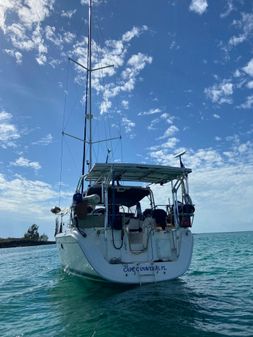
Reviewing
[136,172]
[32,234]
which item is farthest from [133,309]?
[32,234]

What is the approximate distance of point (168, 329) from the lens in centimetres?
687

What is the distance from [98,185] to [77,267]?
2.94 m

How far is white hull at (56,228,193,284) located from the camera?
34.8ft

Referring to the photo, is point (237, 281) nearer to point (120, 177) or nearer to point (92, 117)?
point (120, 177)

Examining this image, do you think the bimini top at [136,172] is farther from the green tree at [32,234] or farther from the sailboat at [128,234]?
the green tree at [32,234]

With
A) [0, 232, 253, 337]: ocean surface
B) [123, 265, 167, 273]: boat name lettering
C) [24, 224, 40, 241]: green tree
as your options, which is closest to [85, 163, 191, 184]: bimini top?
[123, 265, 167, 273]: boat name lettering

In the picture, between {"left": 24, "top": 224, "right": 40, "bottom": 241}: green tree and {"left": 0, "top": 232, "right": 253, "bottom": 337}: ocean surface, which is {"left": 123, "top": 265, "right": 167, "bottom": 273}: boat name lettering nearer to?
{"left": 0, "top": 232, "right": 253, "bottom": 337}: ocean surface

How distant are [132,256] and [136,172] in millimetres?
2971

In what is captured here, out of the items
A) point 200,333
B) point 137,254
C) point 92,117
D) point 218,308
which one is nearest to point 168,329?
point 200,333

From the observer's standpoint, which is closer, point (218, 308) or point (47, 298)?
point (218, 308)

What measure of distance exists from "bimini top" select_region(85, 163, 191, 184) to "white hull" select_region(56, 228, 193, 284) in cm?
195

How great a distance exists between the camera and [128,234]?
38.8 ft

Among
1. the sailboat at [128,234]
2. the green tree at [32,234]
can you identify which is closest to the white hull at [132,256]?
the sailboat at [128,234]

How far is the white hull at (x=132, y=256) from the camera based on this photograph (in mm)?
10602
